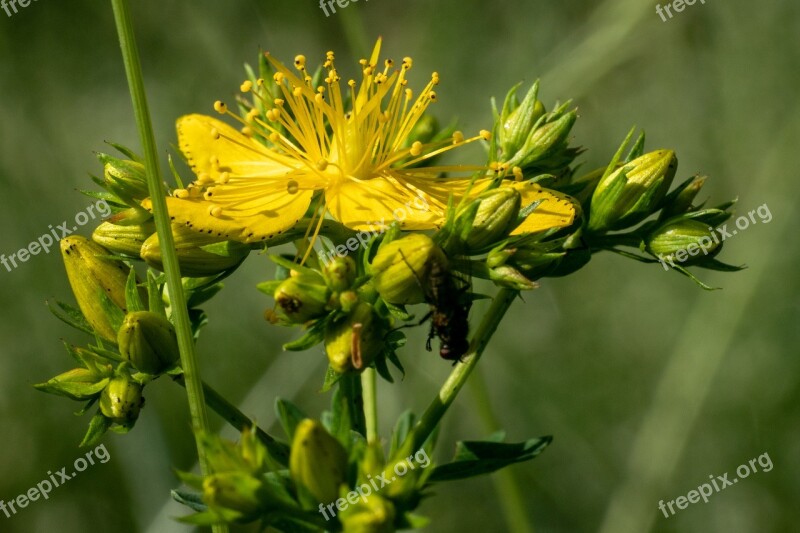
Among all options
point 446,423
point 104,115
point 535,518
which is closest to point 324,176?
point 446,423

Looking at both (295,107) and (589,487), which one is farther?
(589,487)

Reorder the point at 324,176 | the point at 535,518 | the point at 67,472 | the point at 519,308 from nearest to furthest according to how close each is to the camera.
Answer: the point at 324,176 → the point at 67,472 → the point at 535,518 → the point at 519,308

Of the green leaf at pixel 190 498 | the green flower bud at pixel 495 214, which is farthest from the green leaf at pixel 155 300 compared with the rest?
the green flower bud at pixel 495 214

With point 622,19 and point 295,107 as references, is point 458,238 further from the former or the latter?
point 622,19

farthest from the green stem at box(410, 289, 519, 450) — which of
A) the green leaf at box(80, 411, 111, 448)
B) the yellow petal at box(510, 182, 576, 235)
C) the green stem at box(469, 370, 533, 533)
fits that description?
the green leaf at box(80, 411, 111, 448)

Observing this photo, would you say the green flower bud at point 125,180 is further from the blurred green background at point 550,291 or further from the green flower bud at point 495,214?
the blurred green background at point 550,291
